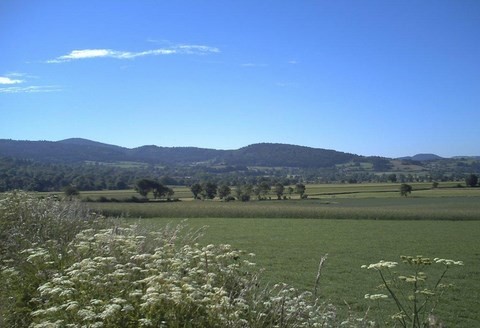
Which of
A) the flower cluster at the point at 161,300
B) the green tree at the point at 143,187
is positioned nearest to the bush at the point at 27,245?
the flower cluster at the point at 161,300

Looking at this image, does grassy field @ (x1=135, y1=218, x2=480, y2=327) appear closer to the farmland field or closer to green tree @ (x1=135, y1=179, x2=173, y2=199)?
the farmland field

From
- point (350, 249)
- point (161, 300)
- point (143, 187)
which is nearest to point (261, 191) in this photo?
point (143, 187)

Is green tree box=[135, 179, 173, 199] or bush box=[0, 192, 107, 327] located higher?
bush box=[0, 192, 107, 327]

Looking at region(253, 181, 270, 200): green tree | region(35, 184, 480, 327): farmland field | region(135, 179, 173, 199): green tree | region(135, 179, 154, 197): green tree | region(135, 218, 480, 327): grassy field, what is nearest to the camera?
region(135, 218, 480, 327): grassy field

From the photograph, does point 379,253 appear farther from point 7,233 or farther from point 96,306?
point 96,306

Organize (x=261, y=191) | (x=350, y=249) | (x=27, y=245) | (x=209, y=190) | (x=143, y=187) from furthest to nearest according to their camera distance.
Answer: (x=261, y=191) → (x=209, y=190) → (x=143, y=187) → (x=350, y=249) → (x=27, y=245)

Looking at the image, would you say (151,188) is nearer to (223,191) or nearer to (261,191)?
(223,191)

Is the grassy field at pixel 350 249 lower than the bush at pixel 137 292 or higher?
lower

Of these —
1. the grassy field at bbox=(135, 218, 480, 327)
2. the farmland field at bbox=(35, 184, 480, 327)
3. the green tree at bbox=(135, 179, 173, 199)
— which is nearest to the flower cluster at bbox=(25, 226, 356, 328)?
the grassy field at bbox=(135, 218, 480, 327)

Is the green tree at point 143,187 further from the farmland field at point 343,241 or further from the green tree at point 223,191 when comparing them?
the farmland field at point 343,241

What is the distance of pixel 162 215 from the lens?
45.2 metres

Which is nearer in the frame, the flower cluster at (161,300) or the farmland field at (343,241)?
the flower cluster at (161,300)

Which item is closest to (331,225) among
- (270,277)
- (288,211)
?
(288,211)

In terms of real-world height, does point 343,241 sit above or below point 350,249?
below
